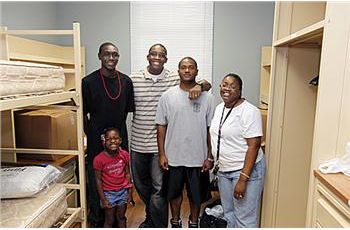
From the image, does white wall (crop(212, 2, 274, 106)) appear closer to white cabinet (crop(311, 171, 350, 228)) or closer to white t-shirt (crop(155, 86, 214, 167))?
white t-shirt (crop(155, 86, 214, 167))

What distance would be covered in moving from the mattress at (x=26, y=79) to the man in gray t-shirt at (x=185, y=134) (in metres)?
0.73

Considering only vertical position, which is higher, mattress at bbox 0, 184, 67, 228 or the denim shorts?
mattress at bbox 0, 184, 67, 228

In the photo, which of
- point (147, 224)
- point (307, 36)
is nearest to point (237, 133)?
point (307, 36)

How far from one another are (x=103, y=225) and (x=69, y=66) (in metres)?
1.75

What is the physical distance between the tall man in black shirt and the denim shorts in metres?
0.18

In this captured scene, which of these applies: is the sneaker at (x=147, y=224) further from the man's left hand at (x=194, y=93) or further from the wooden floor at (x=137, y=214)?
the man's left hand at (x=194, y=93)

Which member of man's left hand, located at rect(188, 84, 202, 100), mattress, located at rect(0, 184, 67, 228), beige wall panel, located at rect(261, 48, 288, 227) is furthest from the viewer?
man's left hand, located at rect(188, 84, 202, 100)

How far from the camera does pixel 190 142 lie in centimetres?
207

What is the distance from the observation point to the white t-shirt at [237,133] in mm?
1696

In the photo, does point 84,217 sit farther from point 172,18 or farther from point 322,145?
point 172,18

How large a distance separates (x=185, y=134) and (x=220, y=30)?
160cm

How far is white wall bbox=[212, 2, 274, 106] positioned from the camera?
318 cm

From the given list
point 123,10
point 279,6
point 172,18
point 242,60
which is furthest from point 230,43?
point 279,6

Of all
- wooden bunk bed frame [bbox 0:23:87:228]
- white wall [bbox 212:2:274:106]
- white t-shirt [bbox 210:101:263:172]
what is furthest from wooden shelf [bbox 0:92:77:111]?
white wall [bbox 212:2:274:106]
